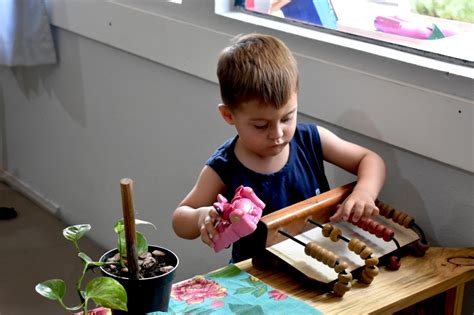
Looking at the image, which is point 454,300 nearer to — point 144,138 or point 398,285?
point 398,285

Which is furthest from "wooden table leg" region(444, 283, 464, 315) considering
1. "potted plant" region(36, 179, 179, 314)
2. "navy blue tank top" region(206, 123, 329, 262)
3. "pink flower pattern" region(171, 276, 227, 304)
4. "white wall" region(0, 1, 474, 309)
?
"potted plant" region(36, 179, 179, 314)

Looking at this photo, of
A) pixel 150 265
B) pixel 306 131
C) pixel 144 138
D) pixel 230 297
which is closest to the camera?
pixel 150 265

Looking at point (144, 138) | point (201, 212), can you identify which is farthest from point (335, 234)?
point (144, 138)

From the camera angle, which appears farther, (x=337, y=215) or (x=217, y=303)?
(x=337, y=215)

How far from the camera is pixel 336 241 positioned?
1366mm

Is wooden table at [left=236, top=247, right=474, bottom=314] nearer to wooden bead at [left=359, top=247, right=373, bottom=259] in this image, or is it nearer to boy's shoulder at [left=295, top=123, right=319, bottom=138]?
wooden bead at [left=359, top=247, right=373, bottom=259]

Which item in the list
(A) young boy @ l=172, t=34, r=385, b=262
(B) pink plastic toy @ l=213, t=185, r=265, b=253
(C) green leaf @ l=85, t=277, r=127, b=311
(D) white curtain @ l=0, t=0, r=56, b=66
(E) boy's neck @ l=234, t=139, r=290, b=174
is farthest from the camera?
(D) white curtain @ l=0, t=0, r=56, b=66

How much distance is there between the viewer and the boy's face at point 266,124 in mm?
1412

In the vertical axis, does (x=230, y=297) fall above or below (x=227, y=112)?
below

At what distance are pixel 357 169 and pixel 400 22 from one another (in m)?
0.33

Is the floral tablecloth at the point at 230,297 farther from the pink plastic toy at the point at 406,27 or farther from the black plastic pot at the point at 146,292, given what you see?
the pink plastic toy at the point at 406,27

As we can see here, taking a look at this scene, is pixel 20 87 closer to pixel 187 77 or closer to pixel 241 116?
pixel 187 77

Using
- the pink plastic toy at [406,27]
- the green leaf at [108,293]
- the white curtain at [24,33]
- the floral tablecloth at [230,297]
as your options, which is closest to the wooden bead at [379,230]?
the floral tablecloth at [230,297]

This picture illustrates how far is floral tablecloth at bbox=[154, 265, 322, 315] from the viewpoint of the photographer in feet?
3.98
